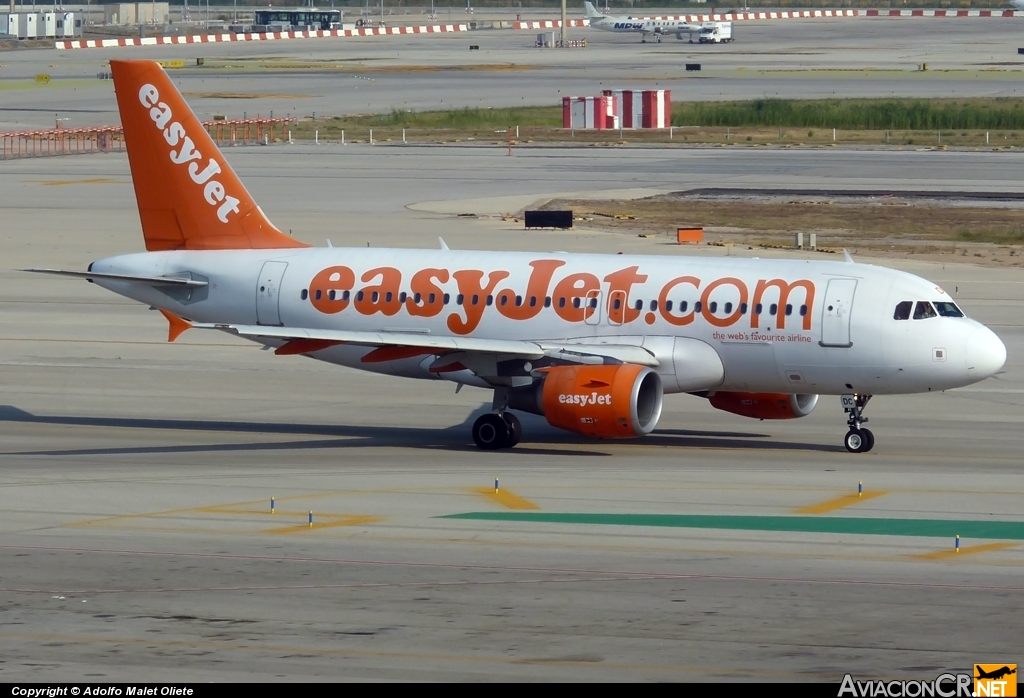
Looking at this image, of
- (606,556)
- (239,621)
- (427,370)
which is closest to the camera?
(239,621)

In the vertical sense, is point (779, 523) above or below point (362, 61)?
below

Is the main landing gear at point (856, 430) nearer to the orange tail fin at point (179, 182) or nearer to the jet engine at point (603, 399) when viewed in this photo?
the jet engine at point (603, 399)

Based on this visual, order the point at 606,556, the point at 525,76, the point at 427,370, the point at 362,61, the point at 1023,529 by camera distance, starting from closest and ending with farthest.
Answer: the point at 606,556
the point at 1023,529
the point at 427,370
the point at 525,76
the point at 362,61

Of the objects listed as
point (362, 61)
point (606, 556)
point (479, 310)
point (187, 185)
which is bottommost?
point (606, 556)

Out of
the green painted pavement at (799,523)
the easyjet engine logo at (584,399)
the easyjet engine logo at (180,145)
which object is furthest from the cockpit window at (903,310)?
the easyjet engine logo at (180,145)

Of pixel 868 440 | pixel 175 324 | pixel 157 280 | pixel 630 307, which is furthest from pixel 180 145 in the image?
pixel 868 440

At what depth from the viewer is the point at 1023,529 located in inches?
1065

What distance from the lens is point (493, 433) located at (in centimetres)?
3438

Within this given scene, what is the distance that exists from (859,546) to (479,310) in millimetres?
12086

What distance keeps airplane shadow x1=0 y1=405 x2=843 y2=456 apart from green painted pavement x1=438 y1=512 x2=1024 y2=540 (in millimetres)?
6167

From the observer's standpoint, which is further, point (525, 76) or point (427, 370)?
point (525, 76)

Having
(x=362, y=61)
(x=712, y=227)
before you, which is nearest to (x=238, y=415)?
(x=712, y=227)

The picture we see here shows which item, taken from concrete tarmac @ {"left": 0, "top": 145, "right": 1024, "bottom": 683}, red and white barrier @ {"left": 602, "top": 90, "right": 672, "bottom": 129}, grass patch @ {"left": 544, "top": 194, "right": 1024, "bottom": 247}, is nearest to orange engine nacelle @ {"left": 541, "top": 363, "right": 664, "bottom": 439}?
concrete tarmac @ {"left": 0, "top": 145, "right": 1024, "bottom": 683}

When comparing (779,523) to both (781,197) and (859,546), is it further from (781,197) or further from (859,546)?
(781,197)
